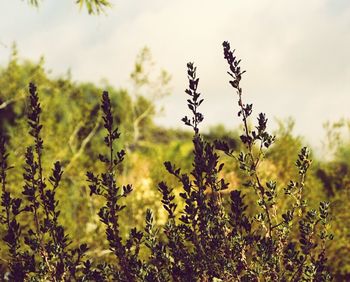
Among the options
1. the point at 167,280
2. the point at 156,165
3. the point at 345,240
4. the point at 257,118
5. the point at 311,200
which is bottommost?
the point at 167,280

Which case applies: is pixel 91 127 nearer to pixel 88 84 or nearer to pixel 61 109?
pixel 61 109

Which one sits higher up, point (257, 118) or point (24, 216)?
point (24, 216)

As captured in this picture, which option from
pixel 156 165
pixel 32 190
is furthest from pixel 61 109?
pixel 32 190

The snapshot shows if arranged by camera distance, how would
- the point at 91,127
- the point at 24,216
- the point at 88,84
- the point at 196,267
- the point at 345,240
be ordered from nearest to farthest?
1. the point at 196,267
2. the point at 345,240
3. the point at 24,216
4. the point at 91,127
5. the point at 88,84

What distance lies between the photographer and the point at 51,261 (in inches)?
175

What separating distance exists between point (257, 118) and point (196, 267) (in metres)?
1.17

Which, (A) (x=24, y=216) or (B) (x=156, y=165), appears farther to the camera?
(B) (x=156, y=165)

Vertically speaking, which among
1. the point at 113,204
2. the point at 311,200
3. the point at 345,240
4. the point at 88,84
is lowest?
the point at 113,204

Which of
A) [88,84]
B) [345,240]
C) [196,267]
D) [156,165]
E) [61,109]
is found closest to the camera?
[196,267]

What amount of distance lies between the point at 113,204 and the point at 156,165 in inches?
556

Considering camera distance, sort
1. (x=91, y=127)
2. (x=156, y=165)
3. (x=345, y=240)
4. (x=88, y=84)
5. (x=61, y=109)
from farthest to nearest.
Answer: (x=88, y=84) < (x=61, y=109) < (x=91, y=127) < (x=156, y=165) < (x=345, y=240)

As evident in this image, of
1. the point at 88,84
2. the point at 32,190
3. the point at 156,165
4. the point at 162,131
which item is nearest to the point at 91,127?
the point at 156,165

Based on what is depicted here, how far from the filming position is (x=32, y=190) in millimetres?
4570

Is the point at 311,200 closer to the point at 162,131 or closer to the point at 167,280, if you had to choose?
the point at 167,280
